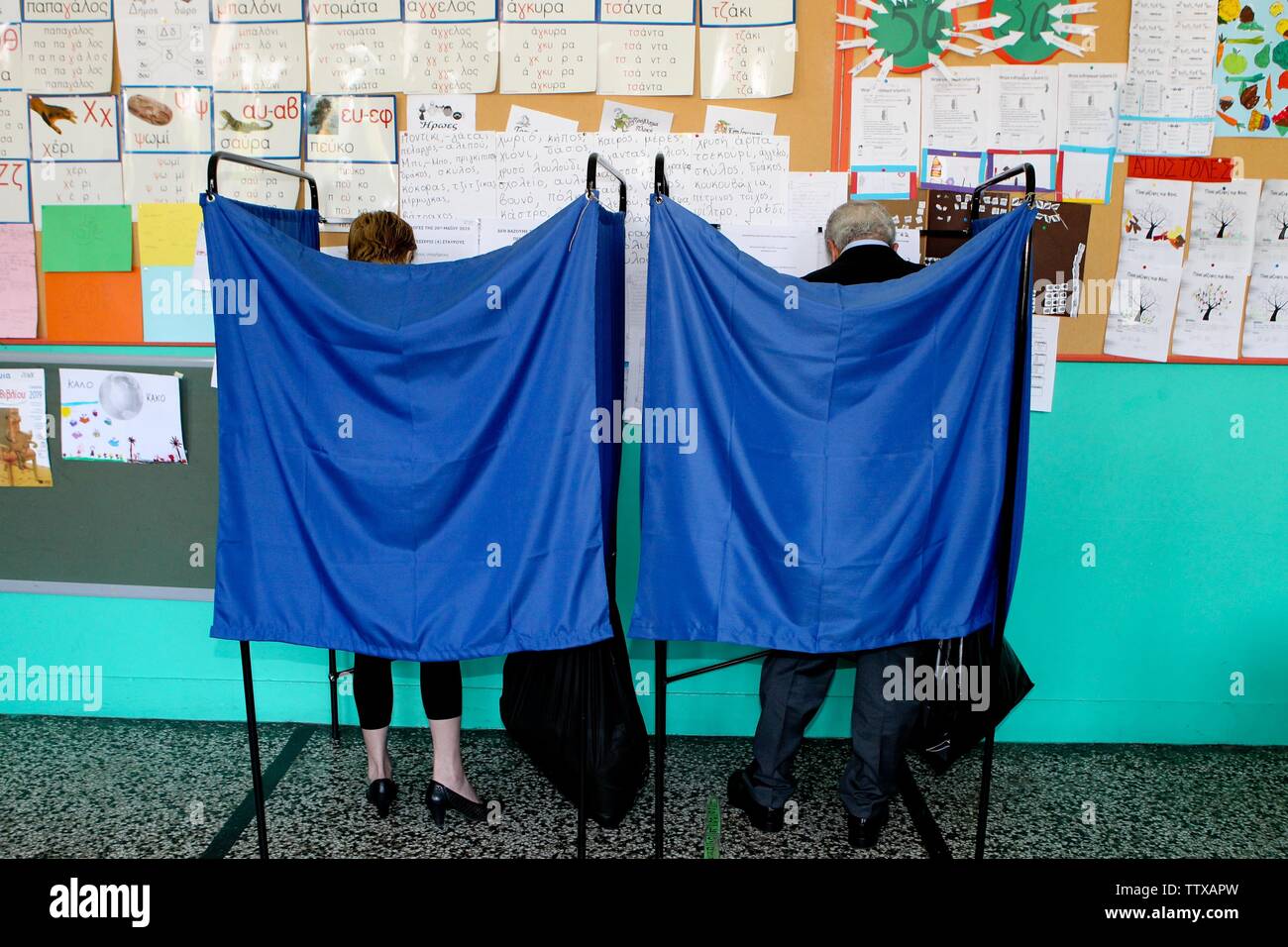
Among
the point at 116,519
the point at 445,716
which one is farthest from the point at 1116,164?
the point at 116,519

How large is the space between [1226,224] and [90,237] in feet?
10.7

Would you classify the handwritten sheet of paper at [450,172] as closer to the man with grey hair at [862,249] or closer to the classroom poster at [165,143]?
the classroom poster at [165,143]

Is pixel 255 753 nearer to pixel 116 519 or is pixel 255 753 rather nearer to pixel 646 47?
pixel 116 519

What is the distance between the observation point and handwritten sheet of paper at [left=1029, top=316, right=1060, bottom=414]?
8.65ft

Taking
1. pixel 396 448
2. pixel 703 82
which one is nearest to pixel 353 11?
pixel 703 82

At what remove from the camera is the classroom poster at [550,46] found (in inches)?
102

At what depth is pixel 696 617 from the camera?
1.94 meters

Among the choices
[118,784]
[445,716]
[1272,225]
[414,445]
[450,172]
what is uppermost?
[450,172]

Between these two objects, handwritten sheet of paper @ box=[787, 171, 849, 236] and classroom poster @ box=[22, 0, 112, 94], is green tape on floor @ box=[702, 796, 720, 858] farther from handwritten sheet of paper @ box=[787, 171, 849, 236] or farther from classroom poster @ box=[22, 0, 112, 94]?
classroom poster @ box=[22, 0, 112, 94]

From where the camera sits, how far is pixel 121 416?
278cm

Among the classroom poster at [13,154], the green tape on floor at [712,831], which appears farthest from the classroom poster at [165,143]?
the green tape on floor at [712,831]

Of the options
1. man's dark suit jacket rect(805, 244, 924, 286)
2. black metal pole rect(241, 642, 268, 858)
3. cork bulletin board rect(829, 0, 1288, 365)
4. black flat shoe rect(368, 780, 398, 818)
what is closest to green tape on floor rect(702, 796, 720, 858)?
black flat shoe rect(368, 780, 398, 818)

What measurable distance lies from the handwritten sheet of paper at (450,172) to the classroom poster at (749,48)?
0.65 m

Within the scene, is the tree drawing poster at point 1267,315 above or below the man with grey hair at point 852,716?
above
